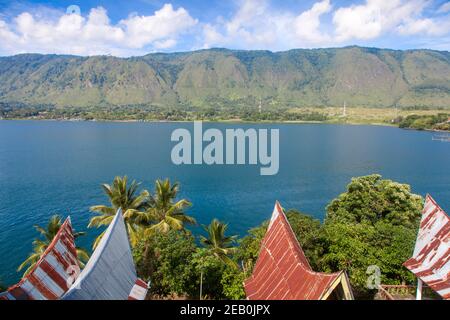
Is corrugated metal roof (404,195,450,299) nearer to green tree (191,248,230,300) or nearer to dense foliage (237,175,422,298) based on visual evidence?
dense foliage (237,175,422,298)

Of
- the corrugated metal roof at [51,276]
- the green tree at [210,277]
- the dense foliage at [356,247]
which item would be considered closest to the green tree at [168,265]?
the green tree at [210,277]

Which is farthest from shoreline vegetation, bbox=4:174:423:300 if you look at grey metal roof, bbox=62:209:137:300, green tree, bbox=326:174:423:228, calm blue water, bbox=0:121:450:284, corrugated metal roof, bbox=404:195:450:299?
calm blue water, bbox=0:121:450:284

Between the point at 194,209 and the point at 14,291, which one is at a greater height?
the point at 14,291

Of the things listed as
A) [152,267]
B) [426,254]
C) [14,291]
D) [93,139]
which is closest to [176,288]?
[152,267]

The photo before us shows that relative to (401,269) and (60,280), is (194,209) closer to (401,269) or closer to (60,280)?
(401,269)

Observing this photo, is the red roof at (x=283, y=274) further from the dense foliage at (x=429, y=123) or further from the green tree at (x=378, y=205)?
the dense foliage at (x=429, y=123)
